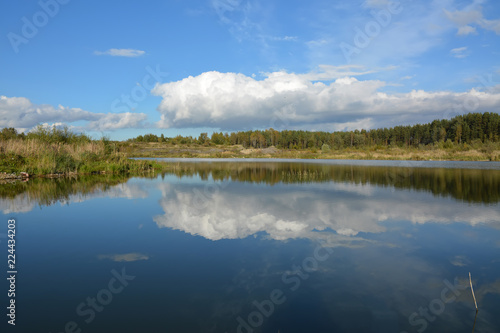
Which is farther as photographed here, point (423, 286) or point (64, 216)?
point (64, 216)

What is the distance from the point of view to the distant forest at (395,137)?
86.8 m

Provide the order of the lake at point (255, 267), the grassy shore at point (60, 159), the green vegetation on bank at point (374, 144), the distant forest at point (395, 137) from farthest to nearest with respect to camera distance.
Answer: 1. the distant forest at point (395, 137)
2. the green vegetation on bank at point (374, 144)
3. the grassy shore at point (60, 159)
4. the lake at point (255, 267)

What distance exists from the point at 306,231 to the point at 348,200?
544 centimetres

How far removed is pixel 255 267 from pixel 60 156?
24.8m

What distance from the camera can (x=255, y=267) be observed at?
573 centimetres

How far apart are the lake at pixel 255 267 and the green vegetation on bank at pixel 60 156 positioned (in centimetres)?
1316

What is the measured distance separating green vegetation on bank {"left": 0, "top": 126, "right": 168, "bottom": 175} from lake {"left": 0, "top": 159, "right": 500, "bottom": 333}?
1316 centimetres

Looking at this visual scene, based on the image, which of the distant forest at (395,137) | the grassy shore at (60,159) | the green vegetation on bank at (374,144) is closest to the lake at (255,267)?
the grassy shore at (60,159)

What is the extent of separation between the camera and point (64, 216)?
396 inches

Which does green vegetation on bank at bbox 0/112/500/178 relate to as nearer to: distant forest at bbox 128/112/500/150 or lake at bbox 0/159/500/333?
distant forest at bbox 128/112/500/150

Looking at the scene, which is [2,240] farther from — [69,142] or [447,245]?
[69,142]

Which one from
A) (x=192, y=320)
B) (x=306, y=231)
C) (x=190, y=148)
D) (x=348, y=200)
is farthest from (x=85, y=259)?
(x=190, y=148)

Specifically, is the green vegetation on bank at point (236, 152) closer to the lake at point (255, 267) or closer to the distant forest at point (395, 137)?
the distant forest at point (395, 137)

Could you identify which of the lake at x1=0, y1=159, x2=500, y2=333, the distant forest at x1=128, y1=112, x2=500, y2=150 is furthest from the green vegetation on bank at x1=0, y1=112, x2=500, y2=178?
the lake at x1=0, y1=159, x2=500, y2=333
